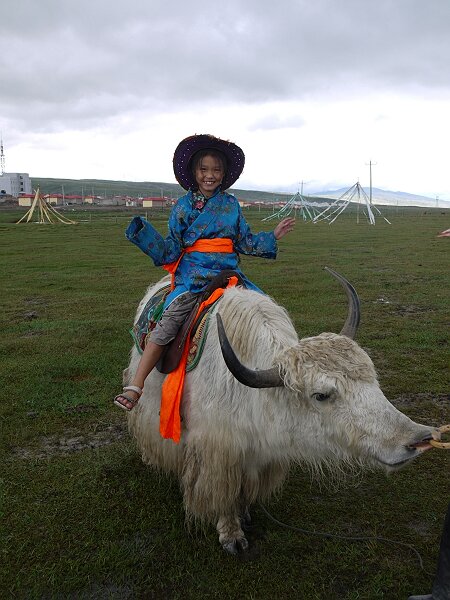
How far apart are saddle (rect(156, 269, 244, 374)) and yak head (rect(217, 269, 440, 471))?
61 cm

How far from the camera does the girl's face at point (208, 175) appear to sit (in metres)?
2.78

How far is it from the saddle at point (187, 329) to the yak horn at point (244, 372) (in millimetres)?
609

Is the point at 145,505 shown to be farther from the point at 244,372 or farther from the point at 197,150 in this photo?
the point at 197,150

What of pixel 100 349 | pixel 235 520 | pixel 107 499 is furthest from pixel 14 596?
pixel 100 349

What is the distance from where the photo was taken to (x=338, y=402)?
1893 mm

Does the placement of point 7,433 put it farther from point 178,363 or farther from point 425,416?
point 425,416

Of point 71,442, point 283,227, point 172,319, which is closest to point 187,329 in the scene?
point 172,319

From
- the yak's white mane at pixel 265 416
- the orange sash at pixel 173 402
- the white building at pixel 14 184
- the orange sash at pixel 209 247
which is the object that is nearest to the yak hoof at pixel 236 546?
the yak's white mane at pixel 265 416

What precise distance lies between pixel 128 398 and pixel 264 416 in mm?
739

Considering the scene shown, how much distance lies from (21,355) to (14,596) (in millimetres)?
3329

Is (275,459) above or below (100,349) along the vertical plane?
above

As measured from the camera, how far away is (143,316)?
117 inches

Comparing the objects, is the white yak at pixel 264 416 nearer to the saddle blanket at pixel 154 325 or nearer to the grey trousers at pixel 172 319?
the saddle blanket at pixel 154 325

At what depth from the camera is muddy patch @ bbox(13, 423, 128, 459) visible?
321 centimetres
